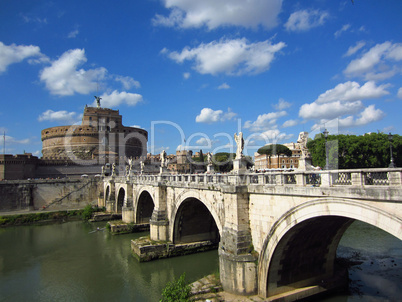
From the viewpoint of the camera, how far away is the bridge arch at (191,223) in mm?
20000

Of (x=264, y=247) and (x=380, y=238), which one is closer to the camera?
(x=264, y=247)

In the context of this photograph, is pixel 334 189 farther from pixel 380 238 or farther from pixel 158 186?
pixel 380 238

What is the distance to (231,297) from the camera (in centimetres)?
1175

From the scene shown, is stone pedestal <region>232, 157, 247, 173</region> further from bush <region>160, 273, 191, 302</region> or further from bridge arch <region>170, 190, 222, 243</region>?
bridge arch <region>170, 190, 222, 243</region>

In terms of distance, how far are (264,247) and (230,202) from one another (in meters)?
2.38

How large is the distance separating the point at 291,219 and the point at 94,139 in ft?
211

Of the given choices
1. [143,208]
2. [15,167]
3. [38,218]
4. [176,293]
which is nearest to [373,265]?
[176,293]

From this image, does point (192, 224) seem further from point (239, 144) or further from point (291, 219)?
point (291, 219)

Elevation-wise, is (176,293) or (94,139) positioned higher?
(94,139)

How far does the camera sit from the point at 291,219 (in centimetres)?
1002

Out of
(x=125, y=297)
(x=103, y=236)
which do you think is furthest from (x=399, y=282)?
(x=103, y=236)

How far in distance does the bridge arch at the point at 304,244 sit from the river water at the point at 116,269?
167 centimetres

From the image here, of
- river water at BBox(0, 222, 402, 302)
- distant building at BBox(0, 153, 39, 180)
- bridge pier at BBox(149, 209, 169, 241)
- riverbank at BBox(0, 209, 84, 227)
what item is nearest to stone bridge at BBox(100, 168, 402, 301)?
river water at BBox(0, 222, 402, 302)

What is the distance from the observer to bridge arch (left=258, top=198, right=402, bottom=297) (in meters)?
8.74
